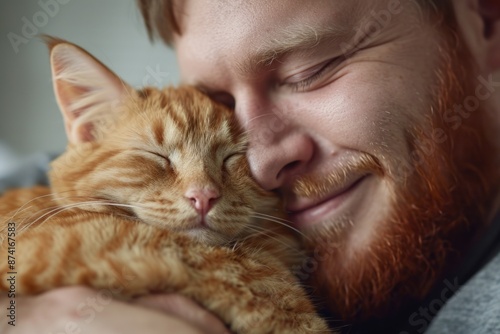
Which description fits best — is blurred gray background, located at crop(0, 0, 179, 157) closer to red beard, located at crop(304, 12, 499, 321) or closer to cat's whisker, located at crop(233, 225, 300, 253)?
cat's whisker, located at crop(233, 225, 300, 253)

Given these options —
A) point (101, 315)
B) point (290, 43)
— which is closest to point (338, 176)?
point (290, 43)

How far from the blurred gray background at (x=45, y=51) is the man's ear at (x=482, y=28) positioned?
887 millimetres

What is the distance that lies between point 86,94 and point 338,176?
0.62m

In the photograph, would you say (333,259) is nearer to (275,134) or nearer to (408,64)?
(275,134)

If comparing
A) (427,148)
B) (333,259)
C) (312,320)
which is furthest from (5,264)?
(427,148)

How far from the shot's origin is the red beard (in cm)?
111

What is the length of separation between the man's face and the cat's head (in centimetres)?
6

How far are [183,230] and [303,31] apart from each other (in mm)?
483

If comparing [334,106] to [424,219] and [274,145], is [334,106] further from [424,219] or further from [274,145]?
[424,219]

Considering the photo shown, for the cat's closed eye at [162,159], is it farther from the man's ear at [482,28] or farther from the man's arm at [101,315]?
the man's ear at [482,28]

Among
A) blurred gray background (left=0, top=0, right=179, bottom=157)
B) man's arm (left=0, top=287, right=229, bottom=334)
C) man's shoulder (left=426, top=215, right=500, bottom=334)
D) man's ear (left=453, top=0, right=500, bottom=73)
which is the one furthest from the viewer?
blurred gray background (left=0, top=0, right=179, bottom=157)

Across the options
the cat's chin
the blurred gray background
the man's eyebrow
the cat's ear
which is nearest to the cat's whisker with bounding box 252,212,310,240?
the cat's chin

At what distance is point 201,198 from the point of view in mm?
947

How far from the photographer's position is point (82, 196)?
1.00 meters
